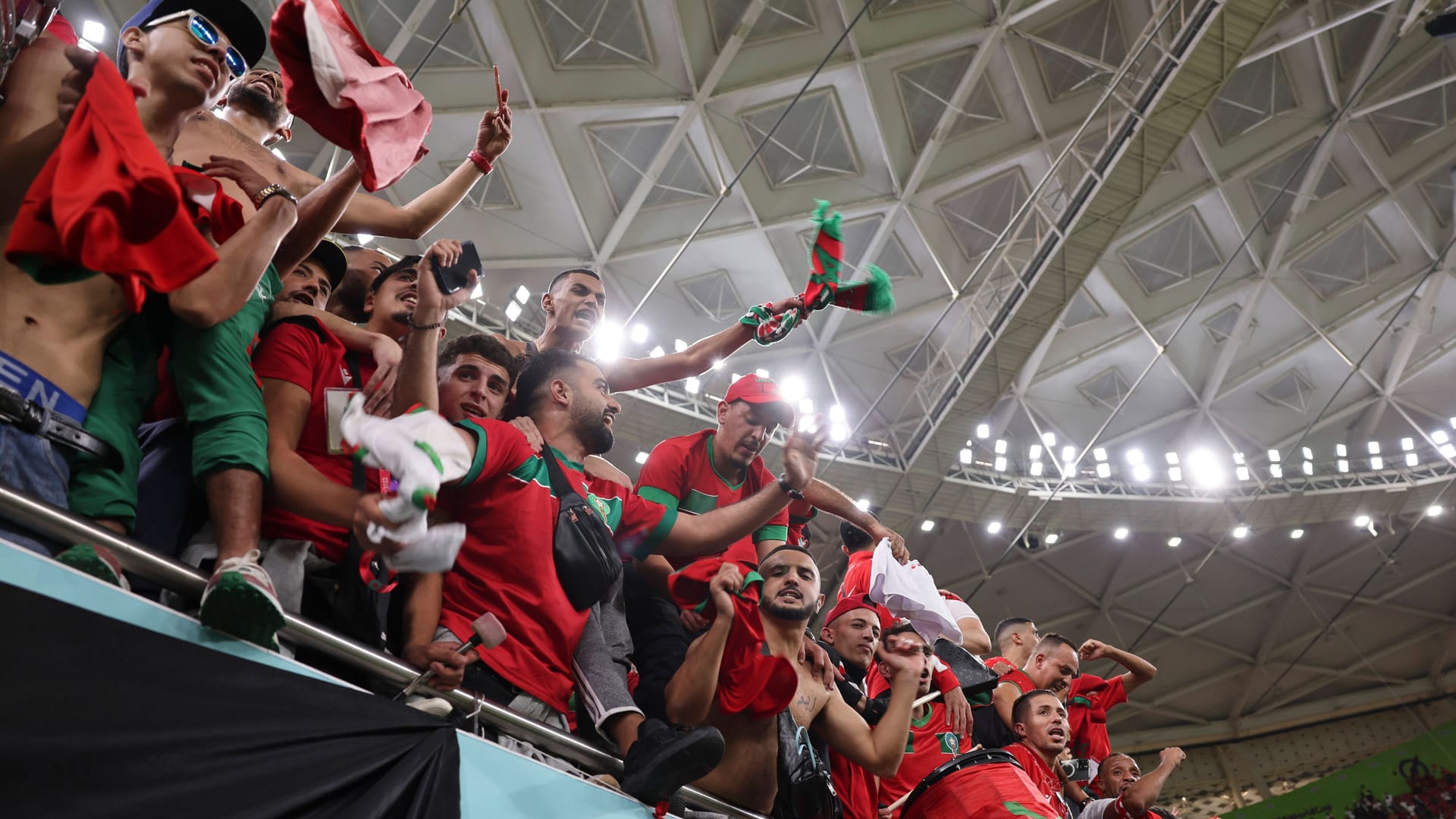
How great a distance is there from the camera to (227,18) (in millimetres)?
2625

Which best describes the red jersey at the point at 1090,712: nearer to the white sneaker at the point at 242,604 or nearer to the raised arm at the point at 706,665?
the raised arm at the point at 706,665

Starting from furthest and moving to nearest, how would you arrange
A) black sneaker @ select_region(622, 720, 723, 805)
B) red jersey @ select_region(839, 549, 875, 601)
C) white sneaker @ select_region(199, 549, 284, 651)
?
red jersey @ select_region(839, 549, 875, 601), black sneaker @ select_region(622, 720, 723, 805), white sneaker @ select_region(199, 549, 284, 651)

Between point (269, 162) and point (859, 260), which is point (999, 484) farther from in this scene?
point (269, 162)

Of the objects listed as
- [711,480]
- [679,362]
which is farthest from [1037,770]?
[679,362]

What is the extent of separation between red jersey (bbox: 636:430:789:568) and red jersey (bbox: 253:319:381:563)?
1.41m

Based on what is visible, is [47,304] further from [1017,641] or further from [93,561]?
[1017,641]

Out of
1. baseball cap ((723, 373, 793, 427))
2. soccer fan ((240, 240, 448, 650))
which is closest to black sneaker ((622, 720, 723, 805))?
soccer fan ((240, 240, 448, 650))

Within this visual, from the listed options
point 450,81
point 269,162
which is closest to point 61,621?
point 269,162

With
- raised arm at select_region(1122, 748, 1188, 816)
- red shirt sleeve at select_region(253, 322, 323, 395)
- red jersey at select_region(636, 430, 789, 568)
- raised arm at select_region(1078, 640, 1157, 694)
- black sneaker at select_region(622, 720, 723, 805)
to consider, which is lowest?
black sneaker at select_region(622, 720, 723, 805)

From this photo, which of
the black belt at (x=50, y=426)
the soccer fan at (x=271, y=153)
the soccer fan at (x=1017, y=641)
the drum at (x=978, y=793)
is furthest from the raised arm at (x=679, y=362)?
the soccer fan at (x=1017, y=641)

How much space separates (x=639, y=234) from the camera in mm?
13984

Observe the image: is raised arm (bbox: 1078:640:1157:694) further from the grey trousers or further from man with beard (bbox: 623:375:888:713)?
the grey trousers

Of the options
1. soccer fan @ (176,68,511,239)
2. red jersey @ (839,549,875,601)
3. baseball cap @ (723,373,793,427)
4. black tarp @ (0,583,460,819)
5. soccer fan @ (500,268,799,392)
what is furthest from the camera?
red jersey @ (839,549,875,601)

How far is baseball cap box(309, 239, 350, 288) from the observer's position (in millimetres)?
3146
